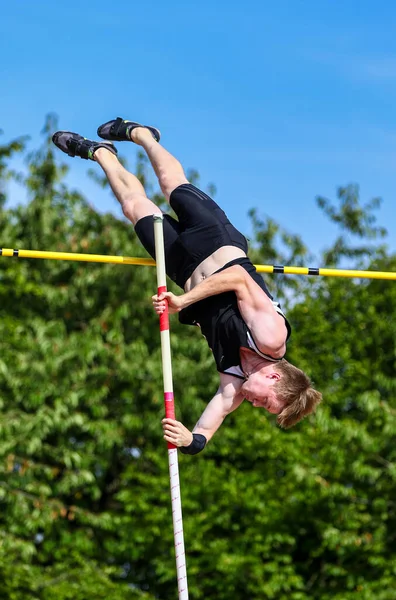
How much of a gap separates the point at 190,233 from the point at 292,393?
43.0 inches

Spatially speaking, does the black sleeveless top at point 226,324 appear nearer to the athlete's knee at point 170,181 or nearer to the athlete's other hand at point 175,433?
the athlete's other hand at point 175,433

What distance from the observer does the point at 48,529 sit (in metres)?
16.5

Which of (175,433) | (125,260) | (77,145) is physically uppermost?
(77,145)

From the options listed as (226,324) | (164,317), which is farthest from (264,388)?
(164,317)

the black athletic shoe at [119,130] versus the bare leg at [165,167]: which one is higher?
the black athletic shoe at [119,130]

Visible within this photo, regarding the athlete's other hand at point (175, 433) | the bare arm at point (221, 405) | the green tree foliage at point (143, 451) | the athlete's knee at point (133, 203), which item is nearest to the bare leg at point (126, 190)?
the athlete's knee at point (133, 203)

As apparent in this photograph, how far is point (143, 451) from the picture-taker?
18141 millimetres

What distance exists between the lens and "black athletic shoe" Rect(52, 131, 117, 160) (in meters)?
6.82

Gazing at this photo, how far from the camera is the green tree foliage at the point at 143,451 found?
53.7ft

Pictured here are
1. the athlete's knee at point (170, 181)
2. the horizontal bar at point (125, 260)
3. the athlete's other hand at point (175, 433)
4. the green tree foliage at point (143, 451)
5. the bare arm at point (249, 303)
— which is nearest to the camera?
the athlete's other hand at point (175, 433)

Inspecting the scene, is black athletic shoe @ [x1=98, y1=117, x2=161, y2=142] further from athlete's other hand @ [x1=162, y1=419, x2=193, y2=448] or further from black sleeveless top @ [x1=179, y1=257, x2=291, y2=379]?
athlete's other hand @ [x1=162, y1=419, x2=193, y2=448]

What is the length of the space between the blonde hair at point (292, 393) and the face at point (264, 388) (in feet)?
0.08

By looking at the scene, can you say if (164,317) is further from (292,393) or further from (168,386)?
(292,393)

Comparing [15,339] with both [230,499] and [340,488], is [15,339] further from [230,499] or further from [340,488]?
[340,488]
